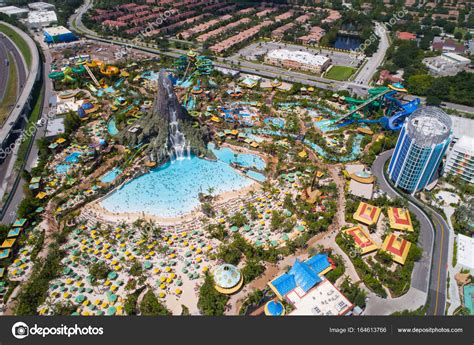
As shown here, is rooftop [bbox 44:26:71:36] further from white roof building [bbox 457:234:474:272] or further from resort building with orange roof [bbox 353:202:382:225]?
white roof building [bbox 457:234:474:272]

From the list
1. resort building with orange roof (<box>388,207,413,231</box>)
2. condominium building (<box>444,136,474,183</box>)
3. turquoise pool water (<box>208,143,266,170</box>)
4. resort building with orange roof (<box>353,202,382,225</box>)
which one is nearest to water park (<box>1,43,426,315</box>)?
turquoise pool water (<box>208,143,266,170</box>)

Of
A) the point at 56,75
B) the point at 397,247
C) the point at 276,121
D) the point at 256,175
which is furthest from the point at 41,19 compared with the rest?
the point at 397,247

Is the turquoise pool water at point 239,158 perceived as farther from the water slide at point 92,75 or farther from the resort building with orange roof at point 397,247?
the water slide at point 92,75

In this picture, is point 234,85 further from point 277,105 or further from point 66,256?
point 66,256

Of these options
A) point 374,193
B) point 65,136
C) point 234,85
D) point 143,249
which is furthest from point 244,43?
point 143,249

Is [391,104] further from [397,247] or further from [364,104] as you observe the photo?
[397,247]

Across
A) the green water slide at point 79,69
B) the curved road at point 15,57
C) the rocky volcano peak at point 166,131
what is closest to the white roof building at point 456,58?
the rocky volcano peak at point 166,131
